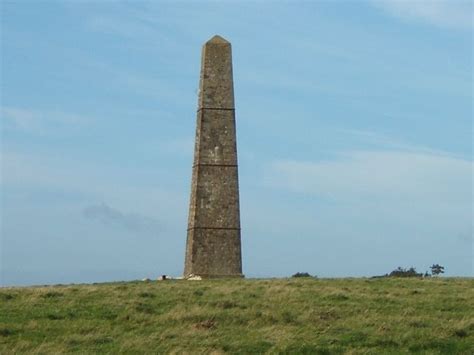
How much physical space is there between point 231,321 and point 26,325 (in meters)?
4.74

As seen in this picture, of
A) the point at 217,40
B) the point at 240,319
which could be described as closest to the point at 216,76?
the point at 217,40

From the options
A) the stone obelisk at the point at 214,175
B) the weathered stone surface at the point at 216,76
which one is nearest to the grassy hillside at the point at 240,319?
the stone obelisk at the point at 214,175

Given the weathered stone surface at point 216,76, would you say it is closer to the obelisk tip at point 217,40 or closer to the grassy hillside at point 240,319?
the obelisk tip at point 217,40

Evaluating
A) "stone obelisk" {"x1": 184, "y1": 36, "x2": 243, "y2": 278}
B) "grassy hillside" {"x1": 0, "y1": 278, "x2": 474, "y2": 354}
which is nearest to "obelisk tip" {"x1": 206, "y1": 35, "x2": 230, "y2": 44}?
"stone obelisk" {"x1": 184, "y1": 36, "x2": 243, "y2": 278}

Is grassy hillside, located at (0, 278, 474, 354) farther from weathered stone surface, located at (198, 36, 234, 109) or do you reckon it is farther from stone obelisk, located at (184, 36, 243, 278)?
weathered stone surface, located at (198, 36, 234, 109)

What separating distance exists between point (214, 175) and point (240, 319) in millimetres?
15554

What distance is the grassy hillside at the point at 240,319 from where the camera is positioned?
23.6 meters

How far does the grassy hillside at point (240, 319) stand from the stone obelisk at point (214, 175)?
789 cm

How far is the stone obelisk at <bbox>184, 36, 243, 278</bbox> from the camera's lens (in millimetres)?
41500

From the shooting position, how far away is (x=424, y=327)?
2591cm

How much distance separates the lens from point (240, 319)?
26.5 metres

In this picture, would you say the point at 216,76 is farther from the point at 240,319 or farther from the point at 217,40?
the point at 240,319

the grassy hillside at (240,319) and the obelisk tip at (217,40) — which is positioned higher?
the obelisk tip at (217,40)

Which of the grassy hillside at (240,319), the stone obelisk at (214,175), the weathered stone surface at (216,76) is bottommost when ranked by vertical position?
the grassy hillside at (240,319)
